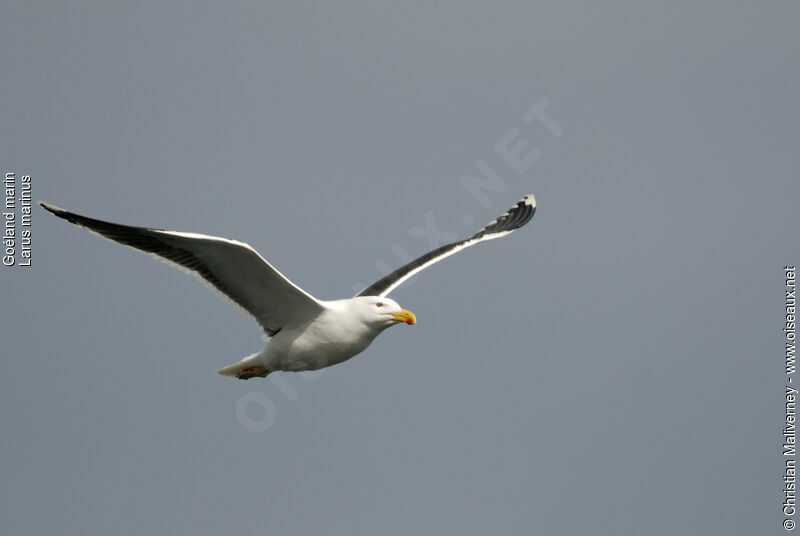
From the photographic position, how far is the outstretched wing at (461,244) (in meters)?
18.1

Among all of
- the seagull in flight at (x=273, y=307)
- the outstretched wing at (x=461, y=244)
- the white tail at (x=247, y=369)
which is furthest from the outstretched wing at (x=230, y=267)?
the outstretched wing at (x=461, y=244)

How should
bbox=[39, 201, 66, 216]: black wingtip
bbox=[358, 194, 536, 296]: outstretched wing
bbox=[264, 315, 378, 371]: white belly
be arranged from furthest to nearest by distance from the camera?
bbox=[358, 194, 536, 296]: outstretched wing → bbox=[264, 315, 378, 371]: white belly → bbox=[39, 201, 66, 216]: black wingtip

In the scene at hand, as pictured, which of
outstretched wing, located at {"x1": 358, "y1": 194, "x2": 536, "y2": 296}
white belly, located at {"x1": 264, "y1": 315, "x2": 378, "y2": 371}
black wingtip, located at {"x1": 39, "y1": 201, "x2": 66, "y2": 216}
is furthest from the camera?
outstretched wing, located at {"x1": 358, "y1": 194, "x2": 536, "y2": 296}

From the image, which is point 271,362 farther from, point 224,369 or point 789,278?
point 789,278

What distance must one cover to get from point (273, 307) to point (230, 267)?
88 centimetres

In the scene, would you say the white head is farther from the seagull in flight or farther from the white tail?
the white tail

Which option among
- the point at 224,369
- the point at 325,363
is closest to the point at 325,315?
the point at 325,363

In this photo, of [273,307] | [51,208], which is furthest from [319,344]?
[51,208]

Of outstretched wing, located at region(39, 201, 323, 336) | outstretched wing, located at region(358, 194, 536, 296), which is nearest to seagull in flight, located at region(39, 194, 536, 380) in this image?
outstretched wing, located at region(39, 201, 323, 336)

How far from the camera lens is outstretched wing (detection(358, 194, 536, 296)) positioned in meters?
18.1

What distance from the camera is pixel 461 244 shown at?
19.4 meters

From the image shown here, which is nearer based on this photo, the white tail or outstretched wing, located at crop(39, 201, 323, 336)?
outstretched wing, located at crop(39, 201, 323, 336)

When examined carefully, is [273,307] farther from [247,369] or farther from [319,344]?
[247,369]

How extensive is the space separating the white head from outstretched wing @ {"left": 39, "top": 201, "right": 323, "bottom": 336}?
0.49 metres
